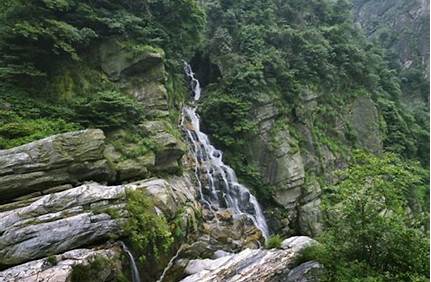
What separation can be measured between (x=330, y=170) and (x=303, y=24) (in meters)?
10.6

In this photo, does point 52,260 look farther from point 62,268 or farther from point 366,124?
point 366,124

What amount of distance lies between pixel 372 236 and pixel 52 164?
7491 mm

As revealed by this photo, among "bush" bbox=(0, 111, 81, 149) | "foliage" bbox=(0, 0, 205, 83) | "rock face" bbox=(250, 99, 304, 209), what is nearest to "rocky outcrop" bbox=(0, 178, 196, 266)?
"bush" bbox=(0, 111, 81, 149)

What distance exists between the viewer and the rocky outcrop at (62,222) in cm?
754

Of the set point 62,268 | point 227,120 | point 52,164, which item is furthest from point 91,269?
point 227,120

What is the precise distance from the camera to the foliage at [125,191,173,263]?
8828 millimetres

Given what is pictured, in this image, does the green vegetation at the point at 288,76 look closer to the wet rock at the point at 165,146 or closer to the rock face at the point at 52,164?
the wet rock at the point at 165,146

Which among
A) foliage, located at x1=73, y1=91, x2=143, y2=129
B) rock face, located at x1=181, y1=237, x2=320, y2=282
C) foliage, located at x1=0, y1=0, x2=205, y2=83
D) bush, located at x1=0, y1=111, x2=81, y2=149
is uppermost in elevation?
foliage, located at x1=0, y1=0, x2=205, y2=83

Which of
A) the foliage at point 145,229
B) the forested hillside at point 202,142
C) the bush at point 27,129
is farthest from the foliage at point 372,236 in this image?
the bush at point 27,129

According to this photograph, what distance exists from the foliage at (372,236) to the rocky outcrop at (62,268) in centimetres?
441

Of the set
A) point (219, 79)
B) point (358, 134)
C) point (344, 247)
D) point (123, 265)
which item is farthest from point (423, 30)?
point (123, 265)

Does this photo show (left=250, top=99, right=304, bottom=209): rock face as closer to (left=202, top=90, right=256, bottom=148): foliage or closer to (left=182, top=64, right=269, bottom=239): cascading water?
(left=202, top=90, right=256, bottom=148): foliage

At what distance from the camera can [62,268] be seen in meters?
7.21

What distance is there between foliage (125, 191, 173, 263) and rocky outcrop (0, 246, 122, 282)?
2.14 ft
